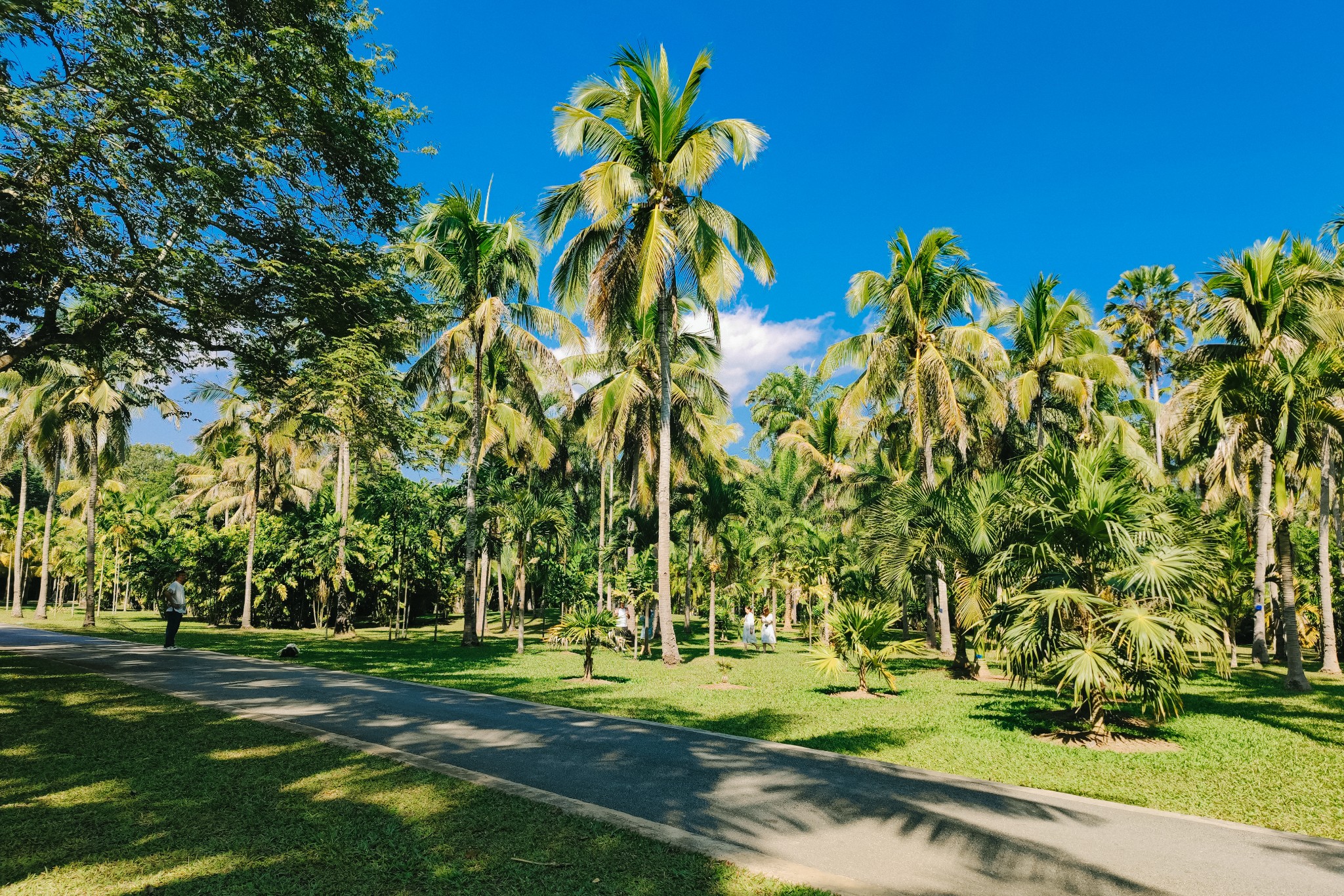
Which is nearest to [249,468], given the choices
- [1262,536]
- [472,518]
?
[472,518]

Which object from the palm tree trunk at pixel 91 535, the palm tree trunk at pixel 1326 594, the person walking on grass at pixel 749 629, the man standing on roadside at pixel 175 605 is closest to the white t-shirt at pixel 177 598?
the man standing on roadside at pixel 175 605

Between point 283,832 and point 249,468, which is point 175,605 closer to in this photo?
point 283,832

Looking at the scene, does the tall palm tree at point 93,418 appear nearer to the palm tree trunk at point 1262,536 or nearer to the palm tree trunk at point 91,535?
the palm tree trunk at point 91,535

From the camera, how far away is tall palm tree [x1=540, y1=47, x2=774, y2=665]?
17000mm

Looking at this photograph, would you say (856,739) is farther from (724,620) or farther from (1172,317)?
(1172,317)

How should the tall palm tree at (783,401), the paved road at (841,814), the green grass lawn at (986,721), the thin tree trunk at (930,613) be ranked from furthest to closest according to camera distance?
the tall palm tree at (783,401) → the thin tree trunk at (930,613) → the green grass lawn at (986,721) → the paved road at (841,814)

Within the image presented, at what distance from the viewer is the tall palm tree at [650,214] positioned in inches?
669

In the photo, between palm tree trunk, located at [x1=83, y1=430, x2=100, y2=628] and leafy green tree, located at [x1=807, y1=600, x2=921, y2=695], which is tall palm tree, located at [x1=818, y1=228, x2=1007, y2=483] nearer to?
leafy green tree, located at [x1=807, y1=600, x2=921, y2=695]

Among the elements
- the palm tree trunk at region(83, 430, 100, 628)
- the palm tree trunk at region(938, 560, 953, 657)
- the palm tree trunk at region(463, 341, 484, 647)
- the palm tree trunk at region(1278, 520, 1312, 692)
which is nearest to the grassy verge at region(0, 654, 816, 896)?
the palm tree trunk at region(1278, 520, 1312, 692)

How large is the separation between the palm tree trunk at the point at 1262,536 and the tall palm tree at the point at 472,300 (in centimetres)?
1858

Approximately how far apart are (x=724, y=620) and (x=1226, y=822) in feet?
86.7

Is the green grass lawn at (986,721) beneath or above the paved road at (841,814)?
beneath

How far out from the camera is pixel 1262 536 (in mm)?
15867

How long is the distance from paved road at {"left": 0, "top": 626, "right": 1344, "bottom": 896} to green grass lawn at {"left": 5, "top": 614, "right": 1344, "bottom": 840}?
2.59 feet
